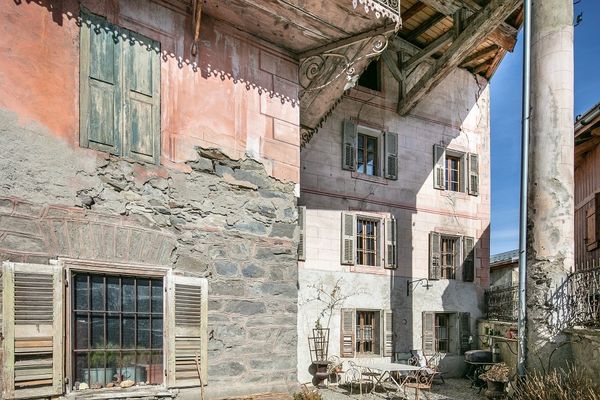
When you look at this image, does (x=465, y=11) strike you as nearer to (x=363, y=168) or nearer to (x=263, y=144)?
(x=363, y=168)

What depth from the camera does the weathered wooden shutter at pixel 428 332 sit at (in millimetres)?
14172

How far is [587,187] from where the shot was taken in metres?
13.6

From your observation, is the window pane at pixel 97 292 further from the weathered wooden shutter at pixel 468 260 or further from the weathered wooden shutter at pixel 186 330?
the weathered wooden shutter at pixel 468 260

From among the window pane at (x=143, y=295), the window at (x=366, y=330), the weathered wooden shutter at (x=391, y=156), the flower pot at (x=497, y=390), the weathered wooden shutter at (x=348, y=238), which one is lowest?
the flower pot at (x=497, y=390)

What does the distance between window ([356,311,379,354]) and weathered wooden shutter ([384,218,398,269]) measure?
4.41 ft

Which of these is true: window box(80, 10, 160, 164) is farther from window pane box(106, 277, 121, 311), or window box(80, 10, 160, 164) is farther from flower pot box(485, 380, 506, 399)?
flower pot box(485, 380, 506, 399)

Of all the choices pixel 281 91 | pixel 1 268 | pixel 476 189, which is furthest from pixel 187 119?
pixel 476 189

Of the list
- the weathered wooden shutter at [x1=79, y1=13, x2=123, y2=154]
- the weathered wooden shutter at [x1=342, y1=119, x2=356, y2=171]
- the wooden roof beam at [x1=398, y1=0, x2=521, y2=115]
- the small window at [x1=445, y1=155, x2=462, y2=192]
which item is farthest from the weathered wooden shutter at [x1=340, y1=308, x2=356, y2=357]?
the weathered wooden shutter at [x1=79, y1=13, x2=123, y2=154]

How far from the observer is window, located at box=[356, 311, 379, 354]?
1338cm

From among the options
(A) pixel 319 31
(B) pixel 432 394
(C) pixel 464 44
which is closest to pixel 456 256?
(B) pixel 432 394

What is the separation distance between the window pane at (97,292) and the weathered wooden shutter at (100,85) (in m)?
1.19

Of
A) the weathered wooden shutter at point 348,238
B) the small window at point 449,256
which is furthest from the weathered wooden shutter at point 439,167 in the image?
the weathered wooden shutter at point 348,238

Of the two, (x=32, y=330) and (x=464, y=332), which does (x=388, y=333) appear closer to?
(x=464, y=332)

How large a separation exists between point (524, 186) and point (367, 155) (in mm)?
6204
